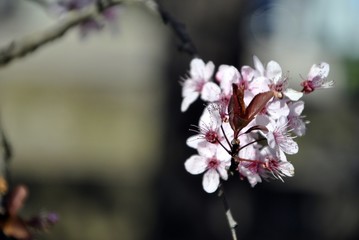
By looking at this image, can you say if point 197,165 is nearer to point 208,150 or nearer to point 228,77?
point 208,150

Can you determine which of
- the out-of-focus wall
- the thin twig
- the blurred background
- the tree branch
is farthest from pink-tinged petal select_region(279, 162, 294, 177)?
the out-of-focus wall

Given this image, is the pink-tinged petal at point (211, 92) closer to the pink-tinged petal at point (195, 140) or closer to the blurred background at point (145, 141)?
the pink-tinged petal at point (195, 140)

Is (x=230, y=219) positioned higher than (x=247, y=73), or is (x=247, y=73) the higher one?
(x=247, y=73)

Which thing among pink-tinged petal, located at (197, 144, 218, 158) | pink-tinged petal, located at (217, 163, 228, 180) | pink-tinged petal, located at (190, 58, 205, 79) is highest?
pink-tinged petal, located at (190, 58, 205, 79)

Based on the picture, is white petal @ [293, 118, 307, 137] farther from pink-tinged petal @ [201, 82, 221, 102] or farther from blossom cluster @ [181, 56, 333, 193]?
pink-tinged petal @ [201, 82, 221, 102]

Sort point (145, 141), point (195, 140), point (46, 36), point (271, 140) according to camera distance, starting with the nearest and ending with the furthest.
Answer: point (271, 140) < point (195, 140) < point (46, 36) < point (145, 141)

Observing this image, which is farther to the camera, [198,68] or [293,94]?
[198,68]

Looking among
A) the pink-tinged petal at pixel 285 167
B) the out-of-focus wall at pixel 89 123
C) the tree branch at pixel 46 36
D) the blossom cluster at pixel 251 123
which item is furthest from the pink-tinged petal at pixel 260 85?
the out-of-focus wall at pixel 89 123

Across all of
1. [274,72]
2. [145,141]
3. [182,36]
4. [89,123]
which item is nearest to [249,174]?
[274,72]
